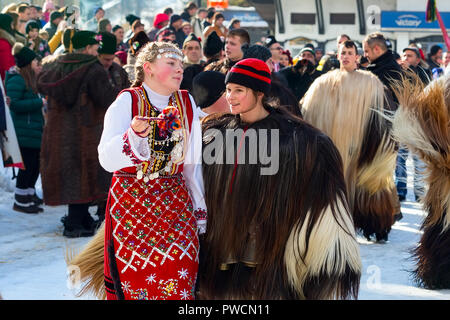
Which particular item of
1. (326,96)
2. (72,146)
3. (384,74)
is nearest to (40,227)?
(72,146)

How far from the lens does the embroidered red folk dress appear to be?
344 centimetres

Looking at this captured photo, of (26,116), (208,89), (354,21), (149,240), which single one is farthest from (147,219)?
(354,21)

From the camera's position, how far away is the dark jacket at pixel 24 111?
7922mm

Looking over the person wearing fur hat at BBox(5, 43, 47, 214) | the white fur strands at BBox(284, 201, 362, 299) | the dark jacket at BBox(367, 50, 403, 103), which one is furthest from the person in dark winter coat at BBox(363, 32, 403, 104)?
the white fur strands at BBox(284, 201, 362, 299)

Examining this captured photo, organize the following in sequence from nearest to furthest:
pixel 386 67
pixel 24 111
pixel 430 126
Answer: pixel 430 126
pixel 386 67
pixel 24 111

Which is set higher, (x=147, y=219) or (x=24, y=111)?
(x=24, y=111)

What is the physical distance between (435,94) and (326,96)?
1.91 m

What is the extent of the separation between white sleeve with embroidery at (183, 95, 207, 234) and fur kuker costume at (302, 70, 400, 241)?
10.6ft

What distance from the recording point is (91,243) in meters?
3.96

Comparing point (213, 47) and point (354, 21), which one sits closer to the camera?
point (213, 47)

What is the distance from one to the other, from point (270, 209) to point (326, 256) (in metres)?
0.34

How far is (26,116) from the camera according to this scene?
813cm

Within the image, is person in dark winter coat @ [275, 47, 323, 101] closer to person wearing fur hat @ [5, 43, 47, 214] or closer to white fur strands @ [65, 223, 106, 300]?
person wearing fur hat @ [5, 43, 47, 214]

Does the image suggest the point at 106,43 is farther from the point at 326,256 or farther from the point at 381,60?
the point at 326,256
